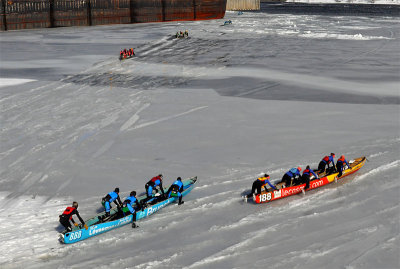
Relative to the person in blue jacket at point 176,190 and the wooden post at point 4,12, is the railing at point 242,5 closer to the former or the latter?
the wooden post at point 4,12

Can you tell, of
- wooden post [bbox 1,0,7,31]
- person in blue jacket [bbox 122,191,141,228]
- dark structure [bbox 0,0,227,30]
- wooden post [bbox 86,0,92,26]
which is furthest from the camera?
wooden post [bbox 86,0,92,26]

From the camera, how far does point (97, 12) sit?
7506 centimetres

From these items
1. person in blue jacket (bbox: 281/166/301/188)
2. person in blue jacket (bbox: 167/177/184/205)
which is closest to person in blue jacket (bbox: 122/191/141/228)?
person in blue jacket (bbox: 167/177/184/205)

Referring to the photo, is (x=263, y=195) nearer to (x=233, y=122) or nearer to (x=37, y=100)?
(x=233, y=122)

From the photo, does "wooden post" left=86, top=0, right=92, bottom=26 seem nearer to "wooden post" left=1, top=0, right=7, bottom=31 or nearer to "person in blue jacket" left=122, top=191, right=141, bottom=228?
"wooden post" left=1, top=0, right=7, bottom=31

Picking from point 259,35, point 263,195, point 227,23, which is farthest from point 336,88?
point 227,23

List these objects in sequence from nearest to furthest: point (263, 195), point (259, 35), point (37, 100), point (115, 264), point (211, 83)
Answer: point (115, 264), point (263, 195), point (37, 100), point (211, 83), point (259, 35)

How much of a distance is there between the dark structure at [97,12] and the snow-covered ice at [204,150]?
22975mm

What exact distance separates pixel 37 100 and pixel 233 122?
45.3ft

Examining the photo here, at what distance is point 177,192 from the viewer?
56.1 feet

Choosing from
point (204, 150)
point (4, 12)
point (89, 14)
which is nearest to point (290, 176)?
point (204, 150)

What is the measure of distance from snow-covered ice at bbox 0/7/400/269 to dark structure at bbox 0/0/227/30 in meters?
23.0

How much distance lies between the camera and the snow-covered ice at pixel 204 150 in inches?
558

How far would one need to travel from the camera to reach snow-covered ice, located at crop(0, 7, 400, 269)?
558 inches
